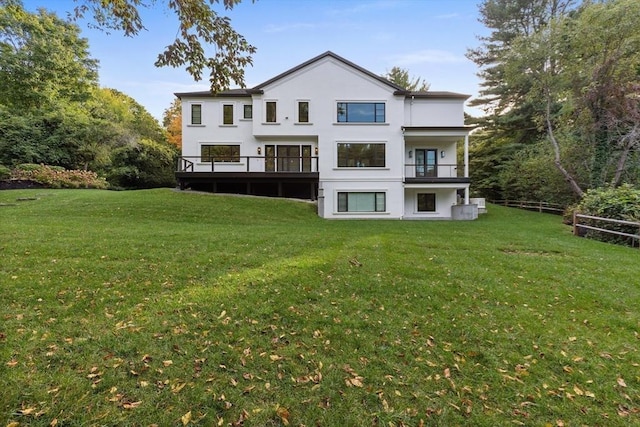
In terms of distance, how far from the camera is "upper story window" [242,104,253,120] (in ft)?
68.2

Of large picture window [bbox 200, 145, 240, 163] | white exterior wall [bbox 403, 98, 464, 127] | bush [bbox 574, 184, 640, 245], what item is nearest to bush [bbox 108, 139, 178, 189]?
large picture window [bbox 200, 145, 240, 163]

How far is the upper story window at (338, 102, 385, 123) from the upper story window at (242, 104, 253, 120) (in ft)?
18.1

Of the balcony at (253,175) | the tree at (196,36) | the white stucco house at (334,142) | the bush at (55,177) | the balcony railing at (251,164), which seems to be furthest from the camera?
the bush at (55,177)

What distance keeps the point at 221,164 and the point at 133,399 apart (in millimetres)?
18477

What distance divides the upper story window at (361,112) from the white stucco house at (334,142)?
0.20ft

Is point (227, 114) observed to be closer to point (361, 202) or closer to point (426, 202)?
point (361, 202)

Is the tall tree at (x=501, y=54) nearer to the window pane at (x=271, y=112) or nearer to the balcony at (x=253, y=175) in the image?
the balcony at (x=253, y=175)

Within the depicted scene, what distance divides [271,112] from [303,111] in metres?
1.95

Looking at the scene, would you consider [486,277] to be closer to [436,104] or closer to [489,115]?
[436,104]

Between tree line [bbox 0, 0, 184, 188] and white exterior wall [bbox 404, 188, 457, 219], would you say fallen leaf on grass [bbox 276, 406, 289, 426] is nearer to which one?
white exterior wall [bbox 404, 188, 457, 219]

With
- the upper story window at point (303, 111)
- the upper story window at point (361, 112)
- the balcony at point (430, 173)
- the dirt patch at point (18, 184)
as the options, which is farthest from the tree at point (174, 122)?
the balcony at point (430, 173)

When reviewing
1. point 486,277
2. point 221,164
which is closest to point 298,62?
point 221,164

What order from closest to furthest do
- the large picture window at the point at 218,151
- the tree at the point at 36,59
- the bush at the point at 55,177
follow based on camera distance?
the tree at the point at 36,59
the large picture window at the point at 218,151
the bush at the point at 55,177

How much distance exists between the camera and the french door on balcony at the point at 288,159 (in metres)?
20.2
